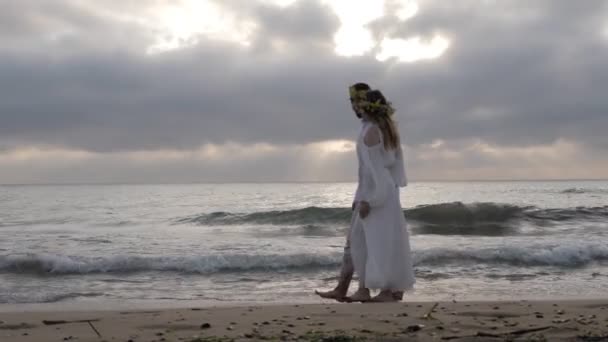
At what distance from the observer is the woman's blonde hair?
212 inches

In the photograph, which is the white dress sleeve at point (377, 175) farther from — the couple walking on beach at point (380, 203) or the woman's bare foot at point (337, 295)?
the woman's bare foot at point (337, 295)

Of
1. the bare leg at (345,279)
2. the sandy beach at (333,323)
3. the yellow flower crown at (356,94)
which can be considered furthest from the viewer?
the bare leg at (345,279)

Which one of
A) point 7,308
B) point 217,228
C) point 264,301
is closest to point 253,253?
point 264,301

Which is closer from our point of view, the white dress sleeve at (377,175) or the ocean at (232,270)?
the white dress sleeve at (377,175)

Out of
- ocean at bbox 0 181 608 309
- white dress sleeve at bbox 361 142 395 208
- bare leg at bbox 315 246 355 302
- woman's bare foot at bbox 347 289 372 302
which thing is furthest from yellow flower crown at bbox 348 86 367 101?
ocean at bbox 0 181 608 309

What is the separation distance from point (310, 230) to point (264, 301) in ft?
37.7

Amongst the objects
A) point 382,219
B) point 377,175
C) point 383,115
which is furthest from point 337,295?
point 383,115

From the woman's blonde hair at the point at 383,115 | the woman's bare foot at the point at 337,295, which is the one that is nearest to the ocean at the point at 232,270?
the woman's bare foot at the point at 337,295

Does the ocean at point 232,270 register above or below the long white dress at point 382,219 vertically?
below

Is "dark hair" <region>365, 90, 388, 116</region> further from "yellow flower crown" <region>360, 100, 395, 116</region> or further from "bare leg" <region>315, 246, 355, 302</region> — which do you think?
"bare leg" <region>315, 246, 355, 302</region>

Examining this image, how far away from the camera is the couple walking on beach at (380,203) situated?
5.34 m

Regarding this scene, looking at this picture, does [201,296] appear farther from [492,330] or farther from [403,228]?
[492,330]

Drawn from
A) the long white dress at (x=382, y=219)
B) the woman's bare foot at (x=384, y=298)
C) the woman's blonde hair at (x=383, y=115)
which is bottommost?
the woman's bare foot at (x=384, y=298)

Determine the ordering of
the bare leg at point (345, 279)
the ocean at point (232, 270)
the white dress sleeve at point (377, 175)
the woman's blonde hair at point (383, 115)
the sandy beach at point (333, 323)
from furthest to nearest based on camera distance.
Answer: the ocean at point (232, 270)
the bare leg at point (345, 279)
the woman's blonde hair at point (383, 115)
the white dress sleeve at point (377, 175)
the sandy beach at point (333, 323)
